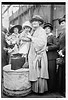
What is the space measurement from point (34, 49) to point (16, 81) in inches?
16.8

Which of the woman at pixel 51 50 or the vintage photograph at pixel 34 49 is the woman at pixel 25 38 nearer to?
the vintage photograph at pixel 34 49

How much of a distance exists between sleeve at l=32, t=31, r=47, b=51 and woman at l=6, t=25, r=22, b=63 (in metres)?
0.21

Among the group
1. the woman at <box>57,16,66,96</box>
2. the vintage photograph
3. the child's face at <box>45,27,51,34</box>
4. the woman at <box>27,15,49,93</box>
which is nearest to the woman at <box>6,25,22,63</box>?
the vintage photograph

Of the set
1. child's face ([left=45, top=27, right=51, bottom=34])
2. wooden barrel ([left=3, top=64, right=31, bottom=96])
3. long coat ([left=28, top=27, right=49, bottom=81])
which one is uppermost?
child's face ([left=45, top=27, right=51, bottom=34])

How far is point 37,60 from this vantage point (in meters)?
1.53

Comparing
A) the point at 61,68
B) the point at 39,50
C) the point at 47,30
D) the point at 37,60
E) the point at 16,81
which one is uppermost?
the point at 47,30

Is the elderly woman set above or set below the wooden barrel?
above

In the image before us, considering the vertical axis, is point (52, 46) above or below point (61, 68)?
above

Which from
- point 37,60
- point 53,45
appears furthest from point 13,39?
point 53,45

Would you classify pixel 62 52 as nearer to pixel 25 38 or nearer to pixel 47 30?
pixel 47 30

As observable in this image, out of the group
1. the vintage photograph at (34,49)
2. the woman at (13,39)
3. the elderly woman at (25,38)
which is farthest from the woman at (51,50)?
the woman at (13,39)

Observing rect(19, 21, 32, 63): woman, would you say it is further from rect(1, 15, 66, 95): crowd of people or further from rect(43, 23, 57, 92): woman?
rect(43, 23, 57, 92): woman

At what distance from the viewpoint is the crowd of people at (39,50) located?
4.99 ft

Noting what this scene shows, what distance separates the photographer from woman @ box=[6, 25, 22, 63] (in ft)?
5.08
